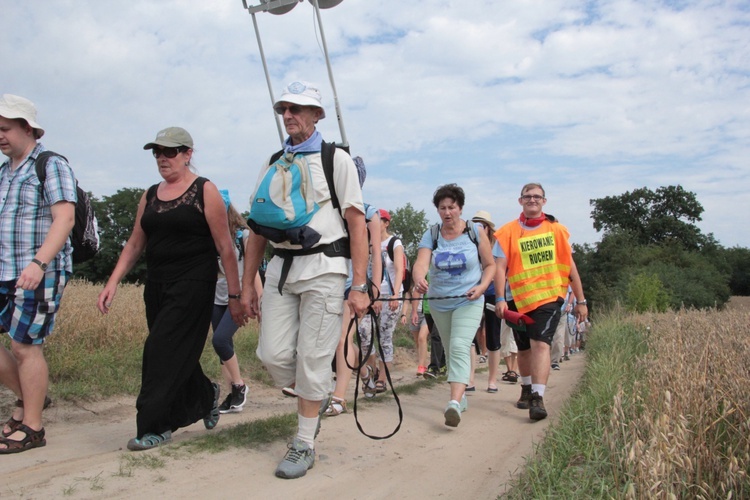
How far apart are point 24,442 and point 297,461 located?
182 centimetres

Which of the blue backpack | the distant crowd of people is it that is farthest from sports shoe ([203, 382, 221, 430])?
the blue backpack

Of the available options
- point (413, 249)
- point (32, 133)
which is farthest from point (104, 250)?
point (32, 133)

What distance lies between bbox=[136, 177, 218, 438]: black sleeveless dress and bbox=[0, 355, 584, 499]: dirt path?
28 cm

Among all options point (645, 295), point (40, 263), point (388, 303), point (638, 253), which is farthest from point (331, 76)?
point (638, 253)

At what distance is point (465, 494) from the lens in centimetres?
378

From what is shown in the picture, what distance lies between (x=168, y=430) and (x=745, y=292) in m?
93.3

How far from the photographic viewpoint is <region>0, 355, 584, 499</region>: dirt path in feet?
11.7

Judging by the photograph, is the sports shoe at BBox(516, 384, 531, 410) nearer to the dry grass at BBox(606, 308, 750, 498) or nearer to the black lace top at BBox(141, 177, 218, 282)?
the dry grass at BBox(606, 308, 750, 498)

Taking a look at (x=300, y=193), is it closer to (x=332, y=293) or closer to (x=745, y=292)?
(x=332, y=293)

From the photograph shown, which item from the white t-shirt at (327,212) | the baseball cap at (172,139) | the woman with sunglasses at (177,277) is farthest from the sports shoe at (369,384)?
the baseball cap at (172,139)

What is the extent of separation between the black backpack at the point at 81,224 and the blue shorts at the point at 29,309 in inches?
11.5

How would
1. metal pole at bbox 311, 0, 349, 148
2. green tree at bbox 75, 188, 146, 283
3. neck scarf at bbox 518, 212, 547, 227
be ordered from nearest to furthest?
neck scarf at bbox 518, 212, 547, 227 → metal pole at bbox 311, 0, 349, 148 → green tree at bbox 75, 188, 146, 283

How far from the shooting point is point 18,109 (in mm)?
4430

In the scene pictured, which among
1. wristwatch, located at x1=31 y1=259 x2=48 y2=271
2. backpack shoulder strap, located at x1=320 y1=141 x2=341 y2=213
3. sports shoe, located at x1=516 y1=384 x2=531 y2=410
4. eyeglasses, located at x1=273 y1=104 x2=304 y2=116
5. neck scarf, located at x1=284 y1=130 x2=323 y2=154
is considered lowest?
sports shoe, located at x1=516 y1=384 x2=531 y2=410
